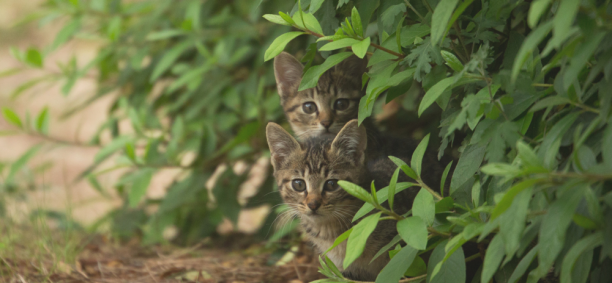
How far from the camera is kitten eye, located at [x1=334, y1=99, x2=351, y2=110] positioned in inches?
139

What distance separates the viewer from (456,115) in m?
2.18

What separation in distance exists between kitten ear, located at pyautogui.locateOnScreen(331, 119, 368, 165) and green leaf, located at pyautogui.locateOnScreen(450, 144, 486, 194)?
34.7 inches

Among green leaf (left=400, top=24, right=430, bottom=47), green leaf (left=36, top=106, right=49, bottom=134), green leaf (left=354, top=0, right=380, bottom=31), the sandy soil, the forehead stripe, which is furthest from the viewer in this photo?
the sandy soil

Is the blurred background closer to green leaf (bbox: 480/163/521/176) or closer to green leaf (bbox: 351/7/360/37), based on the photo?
green leaf (bbox: 351/7/360/37)

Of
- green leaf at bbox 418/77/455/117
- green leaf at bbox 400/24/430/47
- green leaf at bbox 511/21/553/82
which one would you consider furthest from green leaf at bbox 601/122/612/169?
green leaf at bbox 400/24/430/47

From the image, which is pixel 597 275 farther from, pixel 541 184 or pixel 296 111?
pixel 296 111

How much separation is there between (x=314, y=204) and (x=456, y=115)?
3.23 feet

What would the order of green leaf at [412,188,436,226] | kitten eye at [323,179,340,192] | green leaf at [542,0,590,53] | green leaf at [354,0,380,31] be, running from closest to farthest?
1. green leaf at [542,0,590,53]
2. green leaf at [412,188,436,226]
3. green leaf at [354,0,380,31]
4. kitten eye at [323,179,340,192]

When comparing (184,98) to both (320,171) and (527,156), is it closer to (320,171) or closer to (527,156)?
(320,171)

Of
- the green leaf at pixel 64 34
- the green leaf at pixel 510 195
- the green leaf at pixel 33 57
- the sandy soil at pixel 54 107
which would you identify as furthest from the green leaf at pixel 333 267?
the sandy soil at pixel 54 107

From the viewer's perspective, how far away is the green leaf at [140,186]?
369 cm

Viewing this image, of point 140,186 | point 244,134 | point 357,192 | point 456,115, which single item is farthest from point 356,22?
point 140,186

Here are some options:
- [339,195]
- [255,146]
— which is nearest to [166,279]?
[339,195]

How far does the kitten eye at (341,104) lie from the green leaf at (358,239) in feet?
5.50
